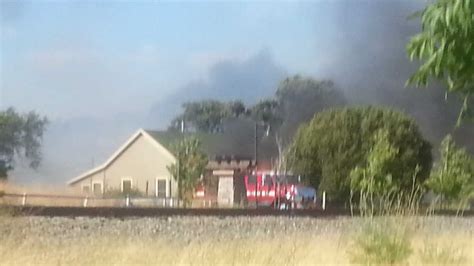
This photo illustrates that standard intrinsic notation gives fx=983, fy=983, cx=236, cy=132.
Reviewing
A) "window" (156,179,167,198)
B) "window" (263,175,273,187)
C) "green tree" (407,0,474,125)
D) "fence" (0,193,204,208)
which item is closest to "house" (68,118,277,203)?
"window" (156,179,167,198)

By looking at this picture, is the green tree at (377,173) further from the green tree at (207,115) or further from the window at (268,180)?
the green tree at (207,115)

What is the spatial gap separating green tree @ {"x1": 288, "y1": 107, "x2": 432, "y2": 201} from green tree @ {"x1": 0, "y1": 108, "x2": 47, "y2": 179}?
392 cm

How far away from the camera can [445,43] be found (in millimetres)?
6766

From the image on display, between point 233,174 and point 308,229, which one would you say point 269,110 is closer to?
point 233,174

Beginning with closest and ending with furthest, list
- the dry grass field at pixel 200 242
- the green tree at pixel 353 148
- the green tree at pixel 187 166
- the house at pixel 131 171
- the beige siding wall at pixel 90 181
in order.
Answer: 1. the dry grass field at pixel 200 242
2. the beige siding wall at pixel 90 181
3. the house at pixel 131 171
4. the green tree at pixel 187 166
5. the green tree at pixel 353 148

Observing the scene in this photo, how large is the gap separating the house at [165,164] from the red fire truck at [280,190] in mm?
202

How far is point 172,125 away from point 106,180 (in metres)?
1.46

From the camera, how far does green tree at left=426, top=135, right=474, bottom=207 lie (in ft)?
47.7

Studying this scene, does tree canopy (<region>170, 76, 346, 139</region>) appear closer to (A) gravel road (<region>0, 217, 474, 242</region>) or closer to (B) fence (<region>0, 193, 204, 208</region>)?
(B) fence (<region>0, 193, 204, 208</region>)

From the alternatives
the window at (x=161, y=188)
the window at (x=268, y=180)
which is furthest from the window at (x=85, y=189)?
the window at (x=268, y=180)

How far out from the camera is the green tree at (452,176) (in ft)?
47.7

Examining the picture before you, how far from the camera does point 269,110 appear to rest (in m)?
15.5

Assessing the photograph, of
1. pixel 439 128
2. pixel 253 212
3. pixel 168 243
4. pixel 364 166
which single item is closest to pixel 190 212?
pixel 253 212

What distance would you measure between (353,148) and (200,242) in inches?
185
